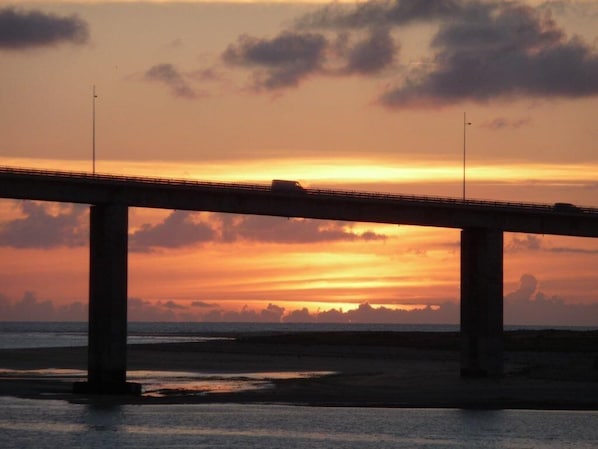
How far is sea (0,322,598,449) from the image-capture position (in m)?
57.4

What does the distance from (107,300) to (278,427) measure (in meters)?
22.9

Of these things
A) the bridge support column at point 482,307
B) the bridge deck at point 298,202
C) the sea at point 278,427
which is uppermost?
the bridge deck at point 298,202

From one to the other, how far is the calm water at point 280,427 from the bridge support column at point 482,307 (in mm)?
24645

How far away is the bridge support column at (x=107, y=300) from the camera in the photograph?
8188cm

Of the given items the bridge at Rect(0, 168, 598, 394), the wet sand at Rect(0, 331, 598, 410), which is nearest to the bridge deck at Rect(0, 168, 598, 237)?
the bridge at Rect(0, 168, 598, 394)

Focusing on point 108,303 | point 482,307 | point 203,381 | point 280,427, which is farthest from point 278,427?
point 482,307

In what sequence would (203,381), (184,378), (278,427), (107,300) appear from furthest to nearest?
(184,378), (203,381), (107,300), (278,427)

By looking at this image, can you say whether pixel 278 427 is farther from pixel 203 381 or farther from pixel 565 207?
pixel 565 207

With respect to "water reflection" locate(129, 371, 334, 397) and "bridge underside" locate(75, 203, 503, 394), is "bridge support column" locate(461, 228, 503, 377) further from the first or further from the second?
"bridge underside" locate(75, 203, 503, 394)

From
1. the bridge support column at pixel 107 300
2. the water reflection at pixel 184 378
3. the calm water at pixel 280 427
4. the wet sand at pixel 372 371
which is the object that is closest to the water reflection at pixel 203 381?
the water reflection at pixel 184 378

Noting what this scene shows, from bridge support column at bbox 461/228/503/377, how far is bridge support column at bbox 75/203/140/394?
2685 cm

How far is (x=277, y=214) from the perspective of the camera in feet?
301

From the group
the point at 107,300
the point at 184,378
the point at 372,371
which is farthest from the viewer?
the point at 372,371

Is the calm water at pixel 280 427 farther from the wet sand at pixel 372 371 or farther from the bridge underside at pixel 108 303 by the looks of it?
the bridge underside at pixel 108 303
